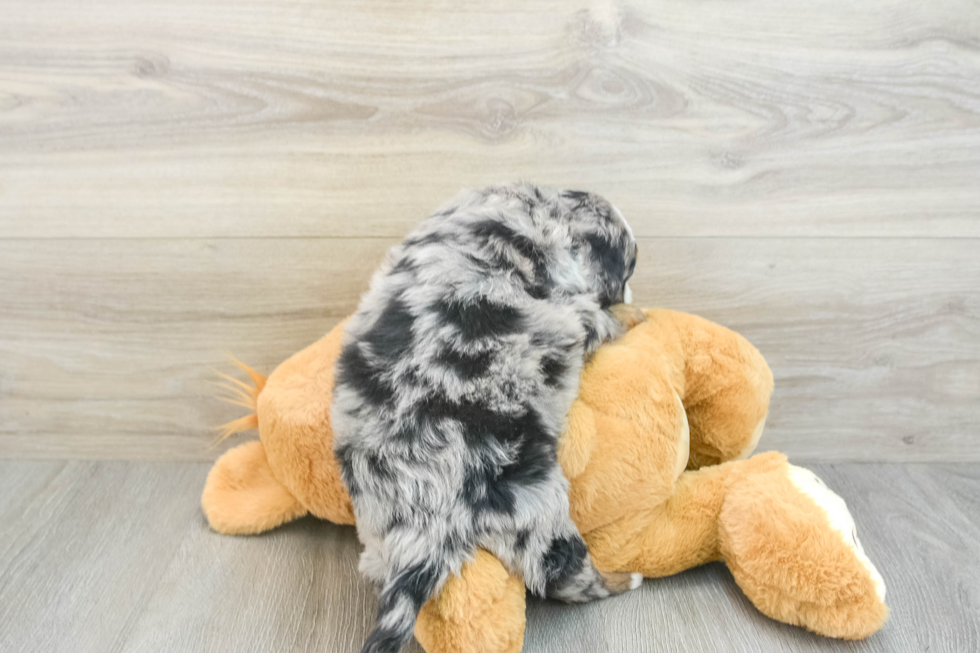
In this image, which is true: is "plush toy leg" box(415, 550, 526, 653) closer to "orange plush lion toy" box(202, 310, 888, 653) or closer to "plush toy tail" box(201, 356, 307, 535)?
"orange plush lion toy" box(202, 310, 888, 653)

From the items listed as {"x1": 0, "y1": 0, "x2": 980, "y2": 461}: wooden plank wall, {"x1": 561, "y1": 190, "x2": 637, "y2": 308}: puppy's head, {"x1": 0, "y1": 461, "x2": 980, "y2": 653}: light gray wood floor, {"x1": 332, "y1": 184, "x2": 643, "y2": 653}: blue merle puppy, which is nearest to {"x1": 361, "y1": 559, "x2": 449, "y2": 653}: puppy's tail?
{"x1": 332, "y1": 184, "x2": 643, "y2": 653}: blue merle puppy

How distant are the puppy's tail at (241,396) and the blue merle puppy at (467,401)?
307mm

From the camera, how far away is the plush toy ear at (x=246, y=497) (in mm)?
936

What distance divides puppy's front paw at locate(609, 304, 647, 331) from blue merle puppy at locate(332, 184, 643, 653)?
0.21 ft

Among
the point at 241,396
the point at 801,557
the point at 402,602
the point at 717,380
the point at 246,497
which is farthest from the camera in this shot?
the point at 241,396

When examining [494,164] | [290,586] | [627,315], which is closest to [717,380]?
[627,315]

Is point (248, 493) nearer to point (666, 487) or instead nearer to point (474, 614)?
point (474, 614)

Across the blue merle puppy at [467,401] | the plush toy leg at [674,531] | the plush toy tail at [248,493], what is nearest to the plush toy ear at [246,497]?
the plush toy tail at [248,493]

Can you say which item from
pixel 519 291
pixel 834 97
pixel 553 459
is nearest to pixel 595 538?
pixel 553 459

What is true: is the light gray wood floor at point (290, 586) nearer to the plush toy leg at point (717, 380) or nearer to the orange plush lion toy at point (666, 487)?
the orange plush lion toy at point (666, 487)

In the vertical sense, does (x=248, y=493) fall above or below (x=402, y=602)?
below

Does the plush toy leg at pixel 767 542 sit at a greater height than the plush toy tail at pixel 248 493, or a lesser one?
greater

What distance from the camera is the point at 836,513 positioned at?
75cm

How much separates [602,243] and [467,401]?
26 centimetres
